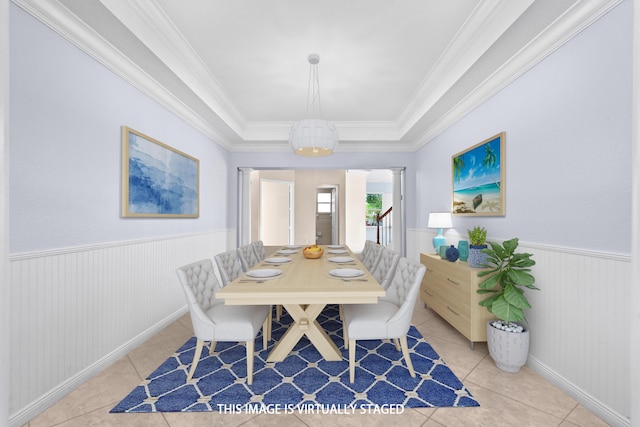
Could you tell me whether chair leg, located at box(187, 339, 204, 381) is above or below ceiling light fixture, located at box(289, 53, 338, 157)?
below

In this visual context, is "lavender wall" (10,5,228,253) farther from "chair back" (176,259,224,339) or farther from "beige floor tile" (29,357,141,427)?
"beige floor tile" (29,357,141,427)

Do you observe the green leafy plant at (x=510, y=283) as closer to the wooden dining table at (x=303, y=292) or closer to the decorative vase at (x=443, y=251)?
the decorative vase at (x=443, y=251)

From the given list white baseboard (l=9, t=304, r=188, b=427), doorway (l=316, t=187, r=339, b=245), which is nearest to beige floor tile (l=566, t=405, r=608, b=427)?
white baseboard (l=9, t=304, r=188, b=427)

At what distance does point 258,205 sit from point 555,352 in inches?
231

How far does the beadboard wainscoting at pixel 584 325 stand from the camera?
1626 mm

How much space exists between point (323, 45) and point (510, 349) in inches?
116

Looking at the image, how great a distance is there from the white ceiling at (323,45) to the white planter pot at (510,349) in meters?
2.12

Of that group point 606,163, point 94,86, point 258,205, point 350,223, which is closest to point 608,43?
Answer: point 606,163

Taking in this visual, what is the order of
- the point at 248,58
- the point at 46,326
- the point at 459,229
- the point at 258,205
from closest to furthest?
the point at 46,326 < the point at 248,58 < the point at 459,229 < the point at 258,205

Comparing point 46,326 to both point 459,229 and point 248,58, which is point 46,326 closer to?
point 248,58

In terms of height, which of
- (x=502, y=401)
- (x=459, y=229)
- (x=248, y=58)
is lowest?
(x=502, y=401)

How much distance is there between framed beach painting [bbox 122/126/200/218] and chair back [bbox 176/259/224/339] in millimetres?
887

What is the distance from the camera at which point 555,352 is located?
207cm

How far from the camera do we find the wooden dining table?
70.2 inches
